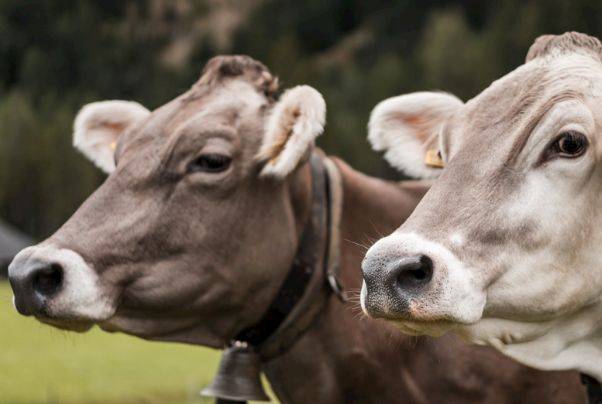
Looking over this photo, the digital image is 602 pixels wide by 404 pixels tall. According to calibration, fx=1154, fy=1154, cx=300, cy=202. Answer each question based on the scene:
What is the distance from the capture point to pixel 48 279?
4.45 m

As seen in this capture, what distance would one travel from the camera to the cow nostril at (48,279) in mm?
4402

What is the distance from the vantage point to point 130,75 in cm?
8169

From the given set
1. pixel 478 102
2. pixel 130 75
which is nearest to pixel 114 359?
pixel 478 102

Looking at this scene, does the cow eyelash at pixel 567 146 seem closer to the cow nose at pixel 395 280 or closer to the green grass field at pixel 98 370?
the cow nose at pixel 395 280

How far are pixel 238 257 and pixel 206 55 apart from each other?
82.8m

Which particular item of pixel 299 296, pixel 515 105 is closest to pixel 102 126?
pixel 299 296

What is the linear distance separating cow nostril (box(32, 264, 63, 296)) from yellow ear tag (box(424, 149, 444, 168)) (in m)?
1.49

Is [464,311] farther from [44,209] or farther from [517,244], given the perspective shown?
[44,209]

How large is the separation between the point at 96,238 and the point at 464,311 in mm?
1812

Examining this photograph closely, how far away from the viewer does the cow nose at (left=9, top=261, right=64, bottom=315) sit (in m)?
4.39

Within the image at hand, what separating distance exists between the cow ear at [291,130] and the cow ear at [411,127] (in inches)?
9.9

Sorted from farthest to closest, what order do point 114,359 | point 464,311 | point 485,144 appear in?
point 114,359
point 485,144
point 464,311

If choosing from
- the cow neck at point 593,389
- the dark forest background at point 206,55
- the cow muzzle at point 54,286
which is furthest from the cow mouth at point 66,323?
the dark forest background at point 206,55

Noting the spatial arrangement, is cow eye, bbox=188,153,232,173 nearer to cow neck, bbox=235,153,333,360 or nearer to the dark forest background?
cow neck, bbox=235,153,333,360
